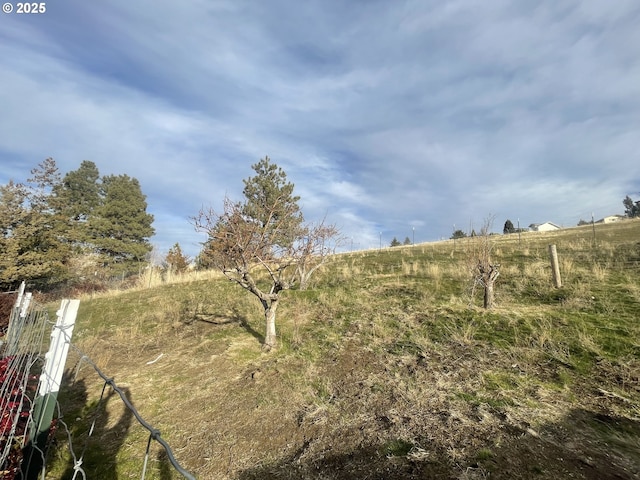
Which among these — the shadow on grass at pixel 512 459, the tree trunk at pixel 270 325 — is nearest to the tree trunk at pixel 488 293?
the shadow on grass at pixel 512 459

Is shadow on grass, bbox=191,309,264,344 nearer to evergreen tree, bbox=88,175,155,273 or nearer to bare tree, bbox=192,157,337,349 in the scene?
bare tree, bbox=192,157,337,349

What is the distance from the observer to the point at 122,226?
33.7 m

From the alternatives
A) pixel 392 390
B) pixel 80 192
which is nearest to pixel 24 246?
pixel 80 192

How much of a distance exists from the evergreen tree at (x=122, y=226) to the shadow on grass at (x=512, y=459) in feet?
113

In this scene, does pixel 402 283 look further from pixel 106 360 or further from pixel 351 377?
pixel 106 360

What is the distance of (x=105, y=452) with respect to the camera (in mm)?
4180

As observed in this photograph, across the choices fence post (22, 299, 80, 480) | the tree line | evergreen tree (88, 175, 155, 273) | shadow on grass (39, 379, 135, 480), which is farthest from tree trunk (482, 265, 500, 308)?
evergreen tree (88, 175, 155, 273)

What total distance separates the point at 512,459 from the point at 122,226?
38.1m

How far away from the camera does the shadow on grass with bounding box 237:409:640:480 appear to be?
2879mm

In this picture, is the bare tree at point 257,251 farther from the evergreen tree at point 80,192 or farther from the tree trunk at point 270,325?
the evergreen tree at point 80,192

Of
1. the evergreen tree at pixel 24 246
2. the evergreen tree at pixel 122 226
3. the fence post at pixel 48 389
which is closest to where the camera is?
the fence post at pixel 48 389

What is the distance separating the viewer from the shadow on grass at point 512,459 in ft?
9.45

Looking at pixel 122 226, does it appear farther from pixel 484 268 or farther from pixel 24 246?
pixel 484 268

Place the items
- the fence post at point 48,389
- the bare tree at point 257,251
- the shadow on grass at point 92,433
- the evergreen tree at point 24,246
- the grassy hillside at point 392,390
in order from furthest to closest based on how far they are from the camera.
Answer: the evergreen tree at point 24,246 → the bare tree at point 257,251 → the shadow on grass at point 92,433 → the grassy hillside at point 392,390 → the fence post at point 48,389
